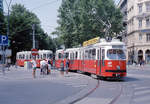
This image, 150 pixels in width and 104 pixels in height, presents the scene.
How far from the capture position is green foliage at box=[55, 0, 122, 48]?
40031 millimetres

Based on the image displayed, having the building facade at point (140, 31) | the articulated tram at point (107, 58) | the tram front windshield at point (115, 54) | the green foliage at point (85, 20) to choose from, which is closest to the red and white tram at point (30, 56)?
the green foliage at point (85, 20)

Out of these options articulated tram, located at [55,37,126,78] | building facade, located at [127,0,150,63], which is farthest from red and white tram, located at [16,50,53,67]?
building facade, located at [127,0,150,63]

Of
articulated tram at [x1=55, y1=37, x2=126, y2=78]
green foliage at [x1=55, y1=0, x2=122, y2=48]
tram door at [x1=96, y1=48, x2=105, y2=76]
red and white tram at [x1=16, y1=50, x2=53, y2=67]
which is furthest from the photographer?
green foliage at [x1=55, y1=0, x2=122, y2=48]

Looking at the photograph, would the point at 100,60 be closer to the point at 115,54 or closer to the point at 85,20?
the point at 115,54

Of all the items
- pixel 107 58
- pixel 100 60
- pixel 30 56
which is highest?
pixel 30 56

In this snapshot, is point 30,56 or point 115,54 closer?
point 115,54

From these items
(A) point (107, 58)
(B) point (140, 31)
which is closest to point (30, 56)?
(A) point (107, 58)

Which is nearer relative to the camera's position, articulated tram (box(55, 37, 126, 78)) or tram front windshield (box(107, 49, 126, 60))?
articulated tram (box(55, 37, 126, 78))

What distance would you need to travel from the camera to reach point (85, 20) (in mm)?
39562

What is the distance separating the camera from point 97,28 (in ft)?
135

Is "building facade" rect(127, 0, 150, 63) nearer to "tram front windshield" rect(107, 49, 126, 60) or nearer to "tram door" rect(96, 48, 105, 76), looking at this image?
"tram door" rect(96, 48, 105, 76)

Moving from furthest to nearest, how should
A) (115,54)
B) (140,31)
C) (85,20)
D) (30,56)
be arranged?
(140,31) < (30,56) < (85,20) < (115,54)

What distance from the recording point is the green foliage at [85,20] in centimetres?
4003

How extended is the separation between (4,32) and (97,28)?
22788 millimetres
